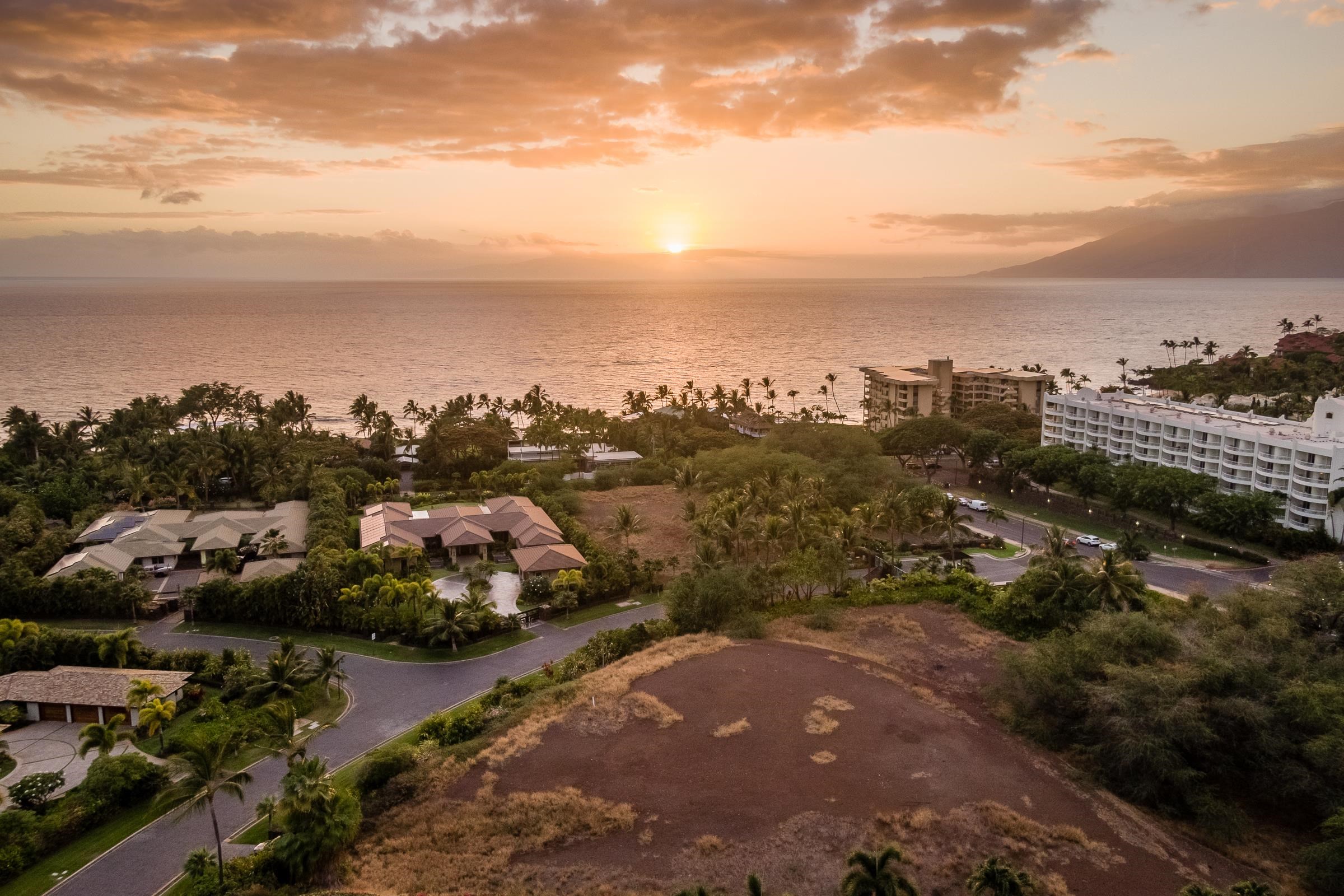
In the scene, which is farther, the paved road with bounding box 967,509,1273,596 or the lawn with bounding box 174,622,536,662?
the paved road with bounding box 967,509,1273,596

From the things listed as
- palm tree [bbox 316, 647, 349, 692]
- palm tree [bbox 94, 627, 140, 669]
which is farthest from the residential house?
palm tree [bbox 316, 647, 349, 692]

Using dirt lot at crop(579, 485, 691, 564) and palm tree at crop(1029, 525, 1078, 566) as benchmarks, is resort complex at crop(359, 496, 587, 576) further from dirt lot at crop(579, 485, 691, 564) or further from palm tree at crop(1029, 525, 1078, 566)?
palm tree at crop(1029, 525, 1078, 566)

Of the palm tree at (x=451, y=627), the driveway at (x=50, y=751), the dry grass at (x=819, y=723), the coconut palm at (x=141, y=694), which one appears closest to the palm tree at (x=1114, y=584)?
the dry grass at (x=819, y=723)

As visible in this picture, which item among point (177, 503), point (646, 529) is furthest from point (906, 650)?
point (177, 503)

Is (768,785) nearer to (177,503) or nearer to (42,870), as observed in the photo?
(42,870)

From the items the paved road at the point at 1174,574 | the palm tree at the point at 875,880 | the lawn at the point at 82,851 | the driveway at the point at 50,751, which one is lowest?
the paved road at the point at 1174,574

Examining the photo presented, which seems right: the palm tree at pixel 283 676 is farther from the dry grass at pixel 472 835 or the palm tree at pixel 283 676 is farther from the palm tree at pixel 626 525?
the palm tree at pixel 626 525

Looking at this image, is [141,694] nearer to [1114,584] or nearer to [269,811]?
[269,811]

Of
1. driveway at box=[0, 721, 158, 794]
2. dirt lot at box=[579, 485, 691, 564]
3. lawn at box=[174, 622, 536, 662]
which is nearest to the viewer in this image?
Answer: driveway at box=[0, 721, 158, 794]
